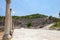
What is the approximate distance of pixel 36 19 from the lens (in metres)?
44.2

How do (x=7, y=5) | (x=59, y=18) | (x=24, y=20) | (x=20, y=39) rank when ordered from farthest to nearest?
(x=59, y=18) < (x=24, y=20) < (x=20, y=39) < (x=7, y=5)

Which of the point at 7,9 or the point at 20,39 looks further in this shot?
the point at 20,39

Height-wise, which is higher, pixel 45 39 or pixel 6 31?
pixel 6 31

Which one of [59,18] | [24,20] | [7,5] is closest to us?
[7,5]

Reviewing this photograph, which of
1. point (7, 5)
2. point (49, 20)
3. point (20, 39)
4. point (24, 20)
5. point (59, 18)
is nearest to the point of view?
point (7, 5)

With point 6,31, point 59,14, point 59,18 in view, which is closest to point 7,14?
point 6,31

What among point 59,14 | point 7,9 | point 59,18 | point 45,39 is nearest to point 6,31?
point 7,9

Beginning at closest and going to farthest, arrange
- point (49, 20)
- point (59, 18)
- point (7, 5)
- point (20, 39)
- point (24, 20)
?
point (7, 5)
point (20, 39)
point (49, 20)
point (24, 20)
point (59, 18)

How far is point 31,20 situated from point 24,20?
2144 mm

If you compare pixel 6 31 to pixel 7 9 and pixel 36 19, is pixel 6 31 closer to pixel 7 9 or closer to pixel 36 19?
pixel 7 9

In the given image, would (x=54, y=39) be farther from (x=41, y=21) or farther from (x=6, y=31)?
(x=41, y=21)

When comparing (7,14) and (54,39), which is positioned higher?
(7,14)

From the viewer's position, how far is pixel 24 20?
4322cm

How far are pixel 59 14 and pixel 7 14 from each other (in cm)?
3462
